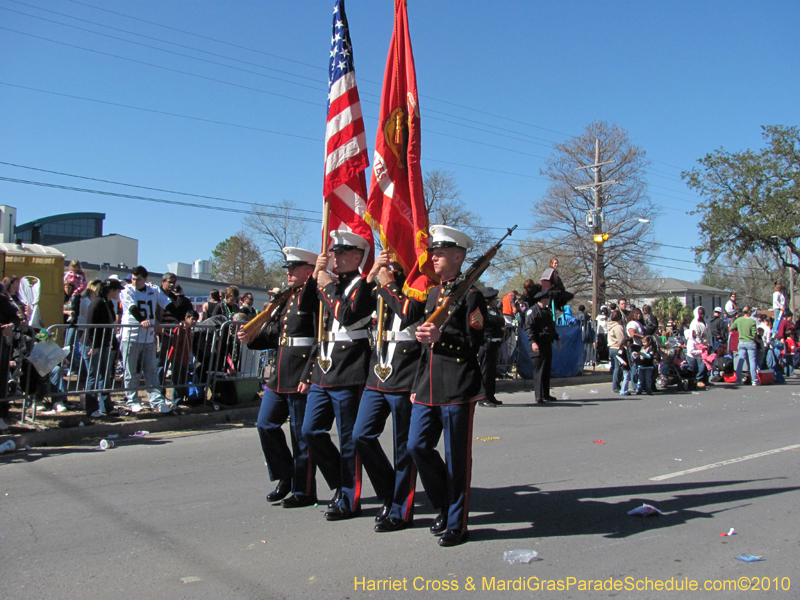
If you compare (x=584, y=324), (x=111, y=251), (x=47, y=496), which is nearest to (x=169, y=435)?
(x=47, y=496)

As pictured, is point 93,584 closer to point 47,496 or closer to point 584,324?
point 47,496

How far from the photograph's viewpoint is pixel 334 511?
4727 millimetres

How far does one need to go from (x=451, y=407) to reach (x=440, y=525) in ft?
2.76

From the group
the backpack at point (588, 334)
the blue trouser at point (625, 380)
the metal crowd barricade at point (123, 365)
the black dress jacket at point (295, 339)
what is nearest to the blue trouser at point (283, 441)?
the black dress jacket at point (295, 339)

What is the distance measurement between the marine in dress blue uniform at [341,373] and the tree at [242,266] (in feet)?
186

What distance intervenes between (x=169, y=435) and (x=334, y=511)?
14.7 feet

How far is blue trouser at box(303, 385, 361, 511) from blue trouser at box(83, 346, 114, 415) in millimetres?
5101

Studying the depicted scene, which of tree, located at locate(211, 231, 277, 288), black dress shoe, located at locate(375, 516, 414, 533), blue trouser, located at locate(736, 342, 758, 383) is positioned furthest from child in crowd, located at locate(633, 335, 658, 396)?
tree, located at locate(211, 231, 277, 288)

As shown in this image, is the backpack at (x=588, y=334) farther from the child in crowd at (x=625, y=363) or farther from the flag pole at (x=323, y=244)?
the flag pole at (x=323, y=244)

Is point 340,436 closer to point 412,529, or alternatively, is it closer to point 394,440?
point 394,440

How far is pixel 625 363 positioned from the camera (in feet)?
44.2

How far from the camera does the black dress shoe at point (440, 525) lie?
14.3ft

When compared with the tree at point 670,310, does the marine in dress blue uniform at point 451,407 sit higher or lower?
lower

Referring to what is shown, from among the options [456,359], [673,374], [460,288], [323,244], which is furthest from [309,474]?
[673,374]
